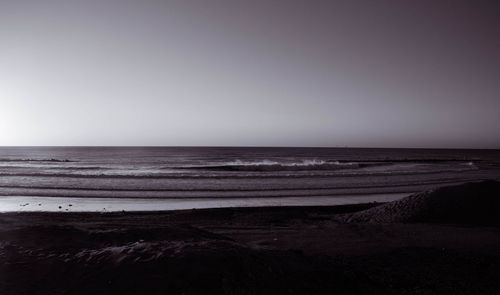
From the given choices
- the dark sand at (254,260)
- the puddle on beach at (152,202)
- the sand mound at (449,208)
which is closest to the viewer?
the dark sand at (254,260)

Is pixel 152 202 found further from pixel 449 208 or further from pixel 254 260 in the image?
pixel 254 260

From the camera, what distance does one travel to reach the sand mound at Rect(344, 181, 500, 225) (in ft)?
34.8

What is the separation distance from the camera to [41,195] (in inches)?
766

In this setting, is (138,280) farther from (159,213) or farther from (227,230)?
(159,213)

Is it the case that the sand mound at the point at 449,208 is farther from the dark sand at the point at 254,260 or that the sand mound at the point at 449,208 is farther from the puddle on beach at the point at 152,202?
the puddle on beach at the point at 152,202

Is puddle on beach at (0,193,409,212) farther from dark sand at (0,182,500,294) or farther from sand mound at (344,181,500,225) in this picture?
dark sand at (0,182,500,294)

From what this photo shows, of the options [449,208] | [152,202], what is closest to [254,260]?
[449,208]

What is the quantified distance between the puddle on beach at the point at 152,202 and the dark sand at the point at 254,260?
6109mm

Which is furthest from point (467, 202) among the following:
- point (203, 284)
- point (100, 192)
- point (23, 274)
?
point (100, 192)

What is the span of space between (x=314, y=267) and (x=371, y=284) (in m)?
0.94

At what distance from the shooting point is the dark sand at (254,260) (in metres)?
4.24

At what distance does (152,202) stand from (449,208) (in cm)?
1308

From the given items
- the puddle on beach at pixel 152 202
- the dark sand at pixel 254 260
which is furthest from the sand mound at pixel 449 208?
the puddle on beach at pixel 152 202

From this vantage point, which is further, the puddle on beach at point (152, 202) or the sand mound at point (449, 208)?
the puddle on beach at point (152, 202)
